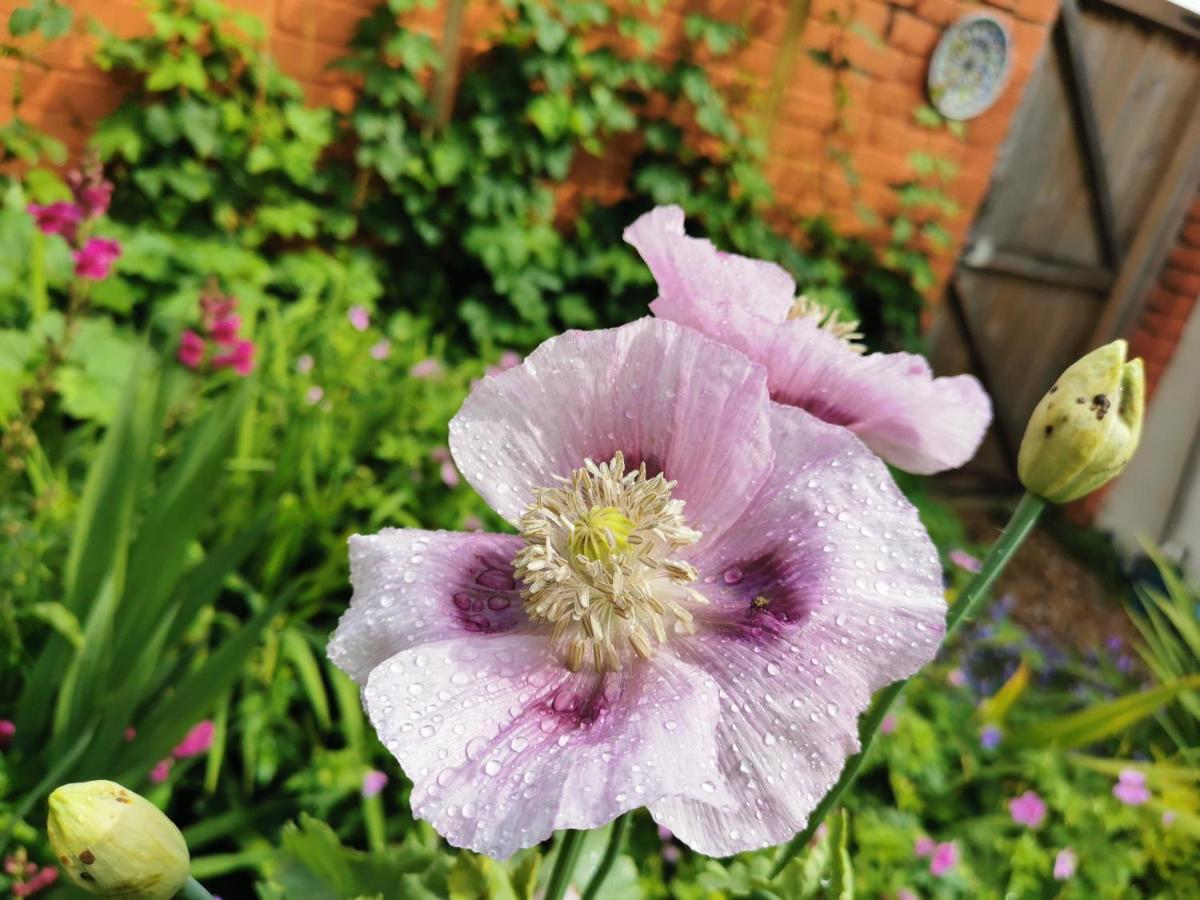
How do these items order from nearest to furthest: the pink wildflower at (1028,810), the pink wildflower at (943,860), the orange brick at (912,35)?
the pink wildflower at (943,860), the pink wildflower at (1028,810), the orange brick at (912,35)

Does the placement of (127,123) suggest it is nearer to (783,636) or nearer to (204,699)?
(204,699)

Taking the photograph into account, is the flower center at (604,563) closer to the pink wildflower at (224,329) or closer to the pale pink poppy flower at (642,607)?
the pale pink poppy flower at (642,607)

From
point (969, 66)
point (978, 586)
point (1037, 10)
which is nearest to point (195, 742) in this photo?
point (978, 586)

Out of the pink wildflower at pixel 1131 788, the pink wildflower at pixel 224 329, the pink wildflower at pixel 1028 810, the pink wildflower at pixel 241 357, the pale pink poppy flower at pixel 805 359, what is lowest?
the pink wildflower at pixel 1028 810

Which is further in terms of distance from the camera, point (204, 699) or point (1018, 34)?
point (1018, 34)

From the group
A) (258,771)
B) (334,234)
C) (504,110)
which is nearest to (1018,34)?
(504,110)

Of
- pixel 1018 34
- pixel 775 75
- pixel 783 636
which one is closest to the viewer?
pixel 783 636

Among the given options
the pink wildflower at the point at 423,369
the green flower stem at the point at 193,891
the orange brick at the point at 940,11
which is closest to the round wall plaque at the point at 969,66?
the orange brick at the point at 940,11
